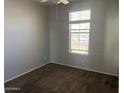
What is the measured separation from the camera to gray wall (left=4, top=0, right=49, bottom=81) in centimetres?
319

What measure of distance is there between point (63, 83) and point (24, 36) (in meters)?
2.16

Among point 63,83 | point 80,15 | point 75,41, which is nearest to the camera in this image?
point 63,83

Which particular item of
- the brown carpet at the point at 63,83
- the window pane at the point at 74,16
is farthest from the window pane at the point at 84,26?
the brown carpet at the point at 63,83

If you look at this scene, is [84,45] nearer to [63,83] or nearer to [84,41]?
[84,41]

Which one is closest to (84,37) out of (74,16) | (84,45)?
(84,45)

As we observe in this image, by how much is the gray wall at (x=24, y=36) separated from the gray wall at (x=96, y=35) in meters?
0.66

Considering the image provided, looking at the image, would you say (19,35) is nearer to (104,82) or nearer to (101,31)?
(101,31)

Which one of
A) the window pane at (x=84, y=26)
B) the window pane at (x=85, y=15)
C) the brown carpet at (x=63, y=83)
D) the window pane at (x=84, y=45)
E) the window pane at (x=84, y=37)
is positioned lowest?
the brown carpet at (x=63, y=83)

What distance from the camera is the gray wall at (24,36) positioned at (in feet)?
10.5

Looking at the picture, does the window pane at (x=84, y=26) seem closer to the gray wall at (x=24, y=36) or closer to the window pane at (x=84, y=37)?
the window pane at (x=84, y=37)

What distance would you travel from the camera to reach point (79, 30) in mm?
4285

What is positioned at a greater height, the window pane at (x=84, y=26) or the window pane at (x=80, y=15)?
the window pane at (x=80, y=15)

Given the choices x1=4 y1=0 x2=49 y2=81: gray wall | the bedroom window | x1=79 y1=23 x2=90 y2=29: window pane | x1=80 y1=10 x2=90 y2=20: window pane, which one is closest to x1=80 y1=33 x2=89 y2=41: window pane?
the bedroom window
